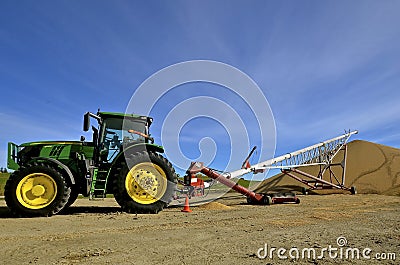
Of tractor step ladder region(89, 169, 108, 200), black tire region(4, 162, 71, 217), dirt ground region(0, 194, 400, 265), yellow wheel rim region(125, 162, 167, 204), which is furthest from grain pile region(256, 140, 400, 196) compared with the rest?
black tire region(4, 162, 71, 217)

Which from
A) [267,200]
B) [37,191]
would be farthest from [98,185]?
[267,200]

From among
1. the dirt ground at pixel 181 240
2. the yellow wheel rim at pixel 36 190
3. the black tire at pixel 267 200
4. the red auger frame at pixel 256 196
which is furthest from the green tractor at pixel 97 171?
the black tire at pixel 267 200

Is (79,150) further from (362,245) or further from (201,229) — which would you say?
(362,245)

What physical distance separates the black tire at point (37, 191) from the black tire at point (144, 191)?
1212 mm

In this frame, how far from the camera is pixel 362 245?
150 inches

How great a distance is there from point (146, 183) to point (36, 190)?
253 cm

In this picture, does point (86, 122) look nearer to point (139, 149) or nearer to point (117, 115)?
point (117, 115)

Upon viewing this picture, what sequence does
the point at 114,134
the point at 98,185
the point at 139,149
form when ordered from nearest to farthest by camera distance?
the point at 98,185
the point at 139,149
the point at 114,134

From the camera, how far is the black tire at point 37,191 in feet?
21.6

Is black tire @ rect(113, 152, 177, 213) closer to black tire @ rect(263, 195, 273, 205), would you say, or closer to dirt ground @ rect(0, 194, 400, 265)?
dirt ground @ rect(0, 194, 400, 265)

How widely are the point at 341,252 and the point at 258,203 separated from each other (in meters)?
7.13

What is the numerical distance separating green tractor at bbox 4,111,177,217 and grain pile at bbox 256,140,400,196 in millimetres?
12416

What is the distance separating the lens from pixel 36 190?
6.77 metres

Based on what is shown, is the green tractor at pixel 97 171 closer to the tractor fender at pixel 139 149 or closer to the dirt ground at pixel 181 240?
the tractor fender at pixel 139 149
